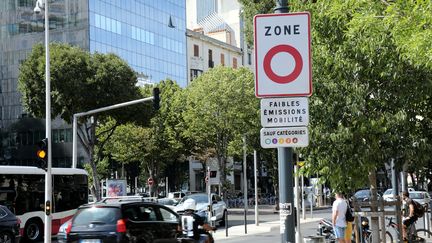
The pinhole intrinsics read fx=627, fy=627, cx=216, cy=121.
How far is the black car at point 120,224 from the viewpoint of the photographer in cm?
1466

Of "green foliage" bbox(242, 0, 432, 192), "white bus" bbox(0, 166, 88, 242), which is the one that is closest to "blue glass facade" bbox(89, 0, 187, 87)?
"white bus" bbox(0, 166, 88, 242)

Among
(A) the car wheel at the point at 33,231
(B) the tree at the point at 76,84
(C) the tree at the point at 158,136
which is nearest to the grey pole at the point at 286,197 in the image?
(A) the car wheel at the point at 33,231

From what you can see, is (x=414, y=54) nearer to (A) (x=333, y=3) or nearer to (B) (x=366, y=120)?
(A) (x=333, y=3)

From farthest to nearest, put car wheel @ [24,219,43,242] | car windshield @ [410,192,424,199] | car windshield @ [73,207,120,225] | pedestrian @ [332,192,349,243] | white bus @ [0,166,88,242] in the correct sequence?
car windshield @ [410,192,424,199]
car wheel @ [24,219,43,242]
white bus @ [0,166,88,242]
pedestrian @ [332,192,349,243]
car windshield @ [73,207,120,225]

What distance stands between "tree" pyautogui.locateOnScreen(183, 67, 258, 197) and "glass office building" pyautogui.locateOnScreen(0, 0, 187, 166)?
19.6 metres

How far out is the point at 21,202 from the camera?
25.3 metres

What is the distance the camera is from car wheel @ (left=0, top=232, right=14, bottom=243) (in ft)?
66.0

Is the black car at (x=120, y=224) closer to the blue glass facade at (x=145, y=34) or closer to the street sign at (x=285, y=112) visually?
the street sign at (x=285, y=112)

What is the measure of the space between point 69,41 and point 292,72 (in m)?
61.7

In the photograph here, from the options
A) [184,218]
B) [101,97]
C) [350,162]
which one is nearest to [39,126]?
[101,97]

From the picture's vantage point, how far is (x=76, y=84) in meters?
37.3

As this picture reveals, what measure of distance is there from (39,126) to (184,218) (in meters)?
54.8

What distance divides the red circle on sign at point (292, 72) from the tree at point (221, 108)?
122 ft

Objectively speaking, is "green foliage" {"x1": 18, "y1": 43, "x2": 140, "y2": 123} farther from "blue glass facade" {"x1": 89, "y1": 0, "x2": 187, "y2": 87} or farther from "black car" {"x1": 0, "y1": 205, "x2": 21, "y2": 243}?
"blue glass facade" {"x1": 89, "y1": 0, "x2": 187, "y2": 87}
